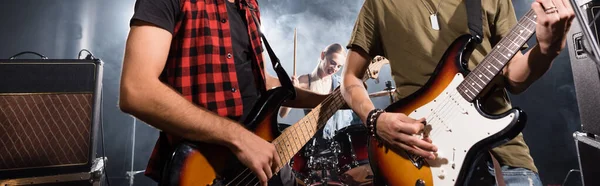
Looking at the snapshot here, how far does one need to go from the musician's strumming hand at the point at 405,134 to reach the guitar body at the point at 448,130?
43 mm

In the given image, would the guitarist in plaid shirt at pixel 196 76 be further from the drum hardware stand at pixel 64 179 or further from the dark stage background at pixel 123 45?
the dark stage background at pixel 123 45

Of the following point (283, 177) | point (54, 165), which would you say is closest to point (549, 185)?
point (283, 177)

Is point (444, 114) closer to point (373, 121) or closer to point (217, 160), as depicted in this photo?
point (373, 121)

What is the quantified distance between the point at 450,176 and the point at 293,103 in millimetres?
980

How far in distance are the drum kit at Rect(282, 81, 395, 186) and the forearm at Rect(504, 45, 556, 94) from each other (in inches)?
77.3

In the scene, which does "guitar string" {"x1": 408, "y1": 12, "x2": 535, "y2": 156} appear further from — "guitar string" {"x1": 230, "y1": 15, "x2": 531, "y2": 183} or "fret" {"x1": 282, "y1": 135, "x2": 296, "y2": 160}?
"fret" {"x1": 282, "y1": 135, "x2": 296, "y2": 160}

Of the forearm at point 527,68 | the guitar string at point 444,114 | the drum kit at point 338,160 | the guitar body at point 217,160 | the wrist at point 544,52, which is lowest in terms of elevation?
the drum kit at point 338,160

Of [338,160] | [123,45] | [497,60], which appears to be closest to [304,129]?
[497,60]

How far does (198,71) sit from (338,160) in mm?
2839

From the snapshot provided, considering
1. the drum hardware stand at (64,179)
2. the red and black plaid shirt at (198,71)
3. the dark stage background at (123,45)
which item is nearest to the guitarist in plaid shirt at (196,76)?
the red and black plaid shirt at (198,71)

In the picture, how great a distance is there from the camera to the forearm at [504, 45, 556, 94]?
1223 millimetres

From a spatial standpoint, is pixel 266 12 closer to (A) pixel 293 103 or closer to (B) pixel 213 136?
(A) pixel 293 103

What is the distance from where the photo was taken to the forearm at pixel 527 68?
122 cm

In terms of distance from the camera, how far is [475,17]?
1.43 meters
